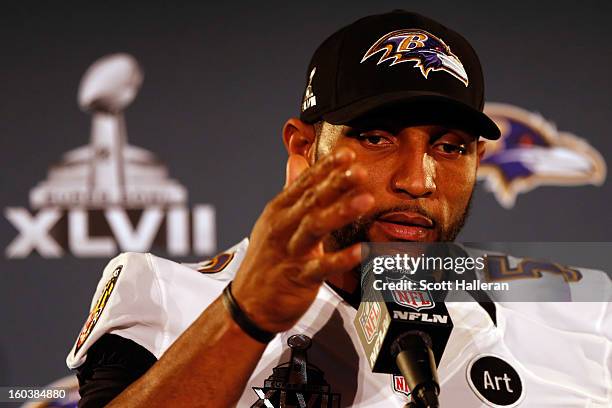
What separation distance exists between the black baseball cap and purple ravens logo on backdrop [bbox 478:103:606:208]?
928 mm

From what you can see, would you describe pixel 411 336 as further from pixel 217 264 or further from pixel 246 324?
pixel 217 264

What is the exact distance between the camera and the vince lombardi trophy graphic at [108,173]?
182cm

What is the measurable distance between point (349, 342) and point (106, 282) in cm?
34

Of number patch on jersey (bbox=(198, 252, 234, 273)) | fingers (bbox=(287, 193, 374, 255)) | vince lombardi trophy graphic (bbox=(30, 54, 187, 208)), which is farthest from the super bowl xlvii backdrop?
fingers (bbox=(287, 193, 374, 255))

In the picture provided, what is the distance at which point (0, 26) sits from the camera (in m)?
1.91

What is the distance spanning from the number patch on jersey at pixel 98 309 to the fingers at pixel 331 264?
424 millimetres

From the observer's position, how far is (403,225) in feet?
2.91

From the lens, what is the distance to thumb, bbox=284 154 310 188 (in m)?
0.98

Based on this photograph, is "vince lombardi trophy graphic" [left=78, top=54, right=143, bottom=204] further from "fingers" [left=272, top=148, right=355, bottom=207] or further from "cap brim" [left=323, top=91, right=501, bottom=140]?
"fingers" [left=272, top=148, right=355, bottom=207]

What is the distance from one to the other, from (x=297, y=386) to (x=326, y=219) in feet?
1.21

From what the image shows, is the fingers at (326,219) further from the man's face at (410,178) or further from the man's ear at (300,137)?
the man's ear at (300,137)

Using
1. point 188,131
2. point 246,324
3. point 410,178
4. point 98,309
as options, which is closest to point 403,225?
point 410,178

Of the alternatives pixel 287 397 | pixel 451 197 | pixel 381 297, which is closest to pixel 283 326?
pixel 381 297

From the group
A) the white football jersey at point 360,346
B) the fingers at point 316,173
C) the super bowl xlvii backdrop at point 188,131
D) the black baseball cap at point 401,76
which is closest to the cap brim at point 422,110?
the black baseball cap at point 401,76
